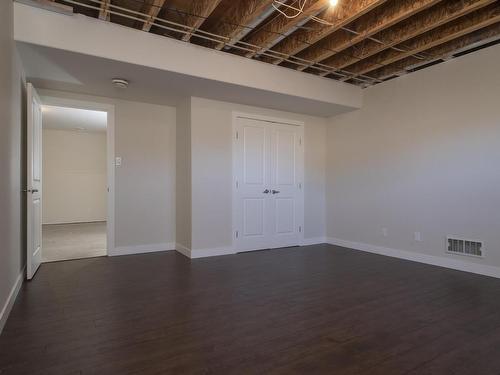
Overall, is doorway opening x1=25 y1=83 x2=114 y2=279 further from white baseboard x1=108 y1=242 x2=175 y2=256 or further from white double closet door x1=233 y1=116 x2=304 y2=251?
white double closet door x1=233 y1=116 x2=304 y2=251

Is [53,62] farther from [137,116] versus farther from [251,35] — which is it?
[251,35]

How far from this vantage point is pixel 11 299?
2662 mm

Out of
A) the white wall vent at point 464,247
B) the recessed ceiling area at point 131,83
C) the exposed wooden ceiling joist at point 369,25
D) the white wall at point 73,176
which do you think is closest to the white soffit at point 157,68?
the recessed ceiling area at point 131,83

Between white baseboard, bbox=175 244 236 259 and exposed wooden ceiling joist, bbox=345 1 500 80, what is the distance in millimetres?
3138

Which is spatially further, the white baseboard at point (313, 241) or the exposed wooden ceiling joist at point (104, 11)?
the white baseboard at point (313, 241)

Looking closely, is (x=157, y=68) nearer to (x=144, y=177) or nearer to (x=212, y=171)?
(x=212, y=171)

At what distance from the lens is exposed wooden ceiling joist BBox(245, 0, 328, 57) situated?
2905mm

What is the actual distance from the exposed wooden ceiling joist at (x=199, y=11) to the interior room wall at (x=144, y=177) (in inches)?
76.2

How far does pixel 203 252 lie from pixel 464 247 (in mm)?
3322

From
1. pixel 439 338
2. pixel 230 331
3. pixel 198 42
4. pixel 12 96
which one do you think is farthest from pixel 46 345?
pixel 198 42

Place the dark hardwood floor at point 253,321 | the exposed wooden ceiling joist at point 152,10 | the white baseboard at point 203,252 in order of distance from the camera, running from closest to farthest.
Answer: the dark hardwood floor at point 253,321 → the exposed wooden ceiling joist at point 152,10 → the white baseboard at point 203,252

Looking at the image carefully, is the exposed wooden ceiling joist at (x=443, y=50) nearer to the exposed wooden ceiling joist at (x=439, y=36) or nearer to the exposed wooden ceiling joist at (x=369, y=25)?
the exposed wooden ceiling joist at (x=439, y=36)

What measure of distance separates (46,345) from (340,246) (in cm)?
444

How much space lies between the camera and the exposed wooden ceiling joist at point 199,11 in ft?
9.47
